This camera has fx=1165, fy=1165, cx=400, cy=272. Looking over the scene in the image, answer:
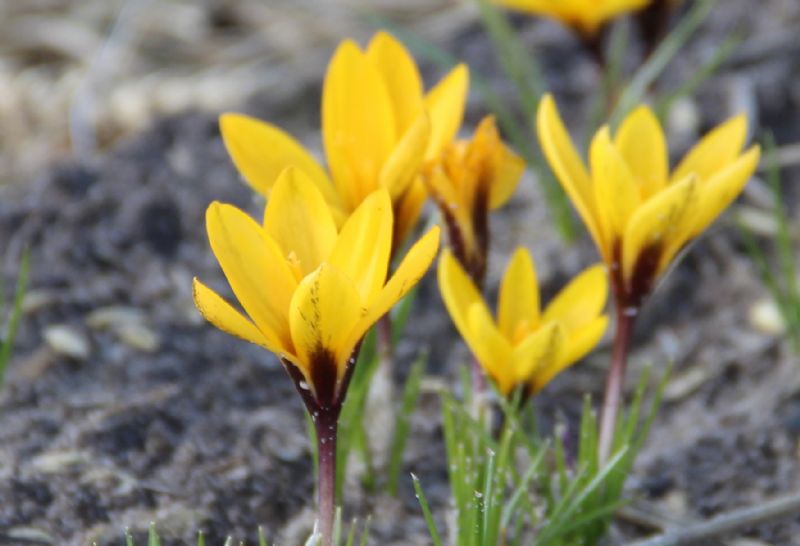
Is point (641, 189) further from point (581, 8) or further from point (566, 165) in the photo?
point (581, 8)

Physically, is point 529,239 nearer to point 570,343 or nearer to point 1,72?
point 570,343

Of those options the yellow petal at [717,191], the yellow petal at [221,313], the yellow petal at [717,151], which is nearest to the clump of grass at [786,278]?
the yellow petal at [717,151]

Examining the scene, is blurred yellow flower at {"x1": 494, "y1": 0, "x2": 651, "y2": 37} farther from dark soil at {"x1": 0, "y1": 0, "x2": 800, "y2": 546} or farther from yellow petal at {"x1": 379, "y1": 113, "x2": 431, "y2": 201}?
yellow petal at {"x1": 379, "y1": 113, "x2": 431, "y2": 201}

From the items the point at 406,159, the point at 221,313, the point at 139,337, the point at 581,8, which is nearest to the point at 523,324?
the point at 406,159

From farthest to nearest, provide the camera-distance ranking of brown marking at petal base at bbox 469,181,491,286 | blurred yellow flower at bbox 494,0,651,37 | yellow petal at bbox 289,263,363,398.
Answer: blurred yellow flower at bbox 494,0,651,37 → brown marking at petal base at bbox 469,181,491,286 → yellow petal at bbox 289,263,363,398

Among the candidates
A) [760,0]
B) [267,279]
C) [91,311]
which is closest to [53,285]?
[91,311]

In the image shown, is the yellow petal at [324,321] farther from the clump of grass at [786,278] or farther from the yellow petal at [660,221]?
the clump of grass at [786,278]

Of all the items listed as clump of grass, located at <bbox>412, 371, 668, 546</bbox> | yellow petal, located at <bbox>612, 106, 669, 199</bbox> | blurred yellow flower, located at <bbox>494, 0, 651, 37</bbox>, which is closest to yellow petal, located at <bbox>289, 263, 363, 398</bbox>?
clump of grass, located at <bbox>412, 371, 668, 546</bbox>

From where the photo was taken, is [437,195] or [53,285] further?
[53,285]
